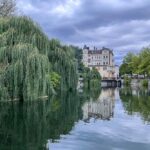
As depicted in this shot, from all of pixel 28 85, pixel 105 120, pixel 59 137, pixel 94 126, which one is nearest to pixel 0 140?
pixel 59 137

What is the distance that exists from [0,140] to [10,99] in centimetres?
1548

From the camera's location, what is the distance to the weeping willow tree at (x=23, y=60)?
28359mm

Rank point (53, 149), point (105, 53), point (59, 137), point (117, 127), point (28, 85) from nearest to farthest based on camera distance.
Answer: point (53, 149) → point (59, 137) → point (117, 127) → point (28, 85) → point (105, 53)

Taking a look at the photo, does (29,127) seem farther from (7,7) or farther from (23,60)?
(7,7)

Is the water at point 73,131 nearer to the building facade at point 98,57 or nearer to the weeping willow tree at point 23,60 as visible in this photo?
the weeping willow tree at point 23,60

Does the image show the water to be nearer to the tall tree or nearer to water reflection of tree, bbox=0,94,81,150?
water reflection of tree, bbox=0,94,81,150

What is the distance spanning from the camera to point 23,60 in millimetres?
28875

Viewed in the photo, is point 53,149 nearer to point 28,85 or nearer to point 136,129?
point 136,129

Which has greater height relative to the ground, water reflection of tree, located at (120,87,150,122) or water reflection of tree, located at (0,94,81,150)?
water reflection of tree, located at (120,87,150,122)

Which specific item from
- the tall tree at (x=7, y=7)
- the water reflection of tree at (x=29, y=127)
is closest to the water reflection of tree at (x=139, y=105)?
the water reflection of tree at (x=29, y=127)

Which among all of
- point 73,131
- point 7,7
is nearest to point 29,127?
point 73,131

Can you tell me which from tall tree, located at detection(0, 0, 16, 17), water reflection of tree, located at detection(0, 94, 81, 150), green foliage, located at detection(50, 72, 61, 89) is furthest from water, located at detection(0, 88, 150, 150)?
tall tree, located at detection(0, 0, 16, 17)

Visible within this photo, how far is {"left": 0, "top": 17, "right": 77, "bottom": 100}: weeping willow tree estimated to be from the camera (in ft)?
93.0

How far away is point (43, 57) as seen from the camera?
97.7 feet
